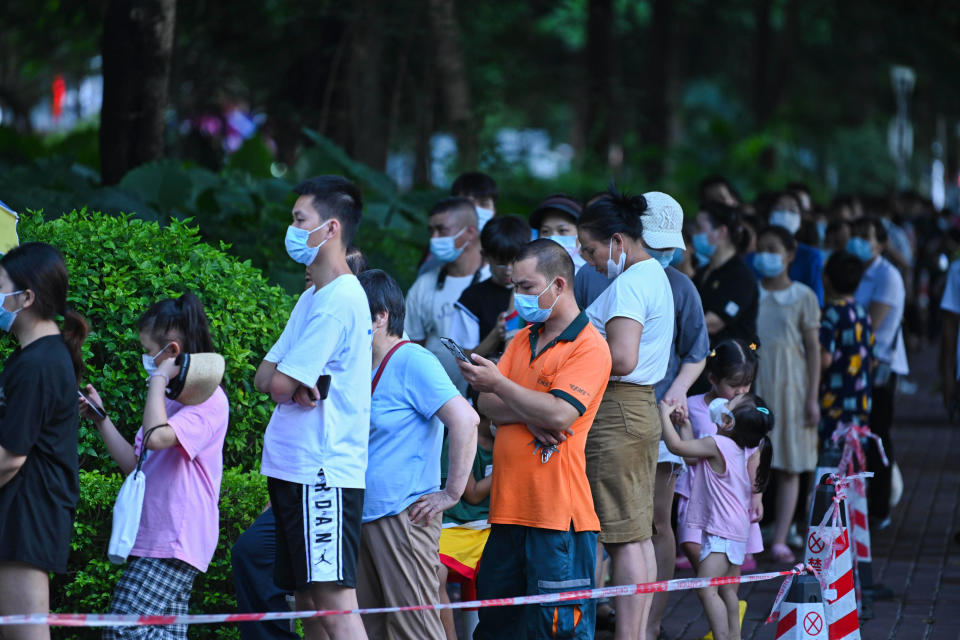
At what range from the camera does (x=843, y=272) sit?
860 centimetres

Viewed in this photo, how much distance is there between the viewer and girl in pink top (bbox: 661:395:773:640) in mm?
6035

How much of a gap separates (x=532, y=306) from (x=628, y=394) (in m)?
→ 0.80

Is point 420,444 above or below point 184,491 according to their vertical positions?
above

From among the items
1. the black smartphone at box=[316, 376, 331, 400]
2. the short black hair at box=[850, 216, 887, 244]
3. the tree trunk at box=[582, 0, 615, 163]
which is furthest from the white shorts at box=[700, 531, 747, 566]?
the tree trunk at box=[582, 0, 615, 163]

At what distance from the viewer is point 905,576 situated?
7867mm

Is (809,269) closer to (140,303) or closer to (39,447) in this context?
(140,303)

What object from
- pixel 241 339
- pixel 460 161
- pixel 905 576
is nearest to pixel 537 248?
pixel 241 339

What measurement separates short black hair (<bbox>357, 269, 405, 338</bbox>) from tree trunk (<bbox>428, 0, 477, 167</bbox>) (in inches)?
369

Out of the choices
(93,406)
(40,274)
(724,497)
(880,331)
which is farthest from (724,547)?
(880,331)

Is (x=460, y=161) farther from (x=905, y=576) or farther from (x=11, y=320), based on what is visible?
(x=11, y=320)

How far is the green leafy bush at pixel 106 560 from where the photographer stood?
218 inches

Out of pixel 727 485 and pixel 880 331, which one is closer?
pixel 727 485

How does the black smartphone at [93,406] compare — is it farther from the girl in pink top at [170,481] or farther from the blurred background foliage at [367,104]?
the blurred background foliage at [367,104]

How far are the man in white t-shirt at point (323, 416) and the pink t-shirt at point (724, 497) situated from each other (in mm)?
2051
